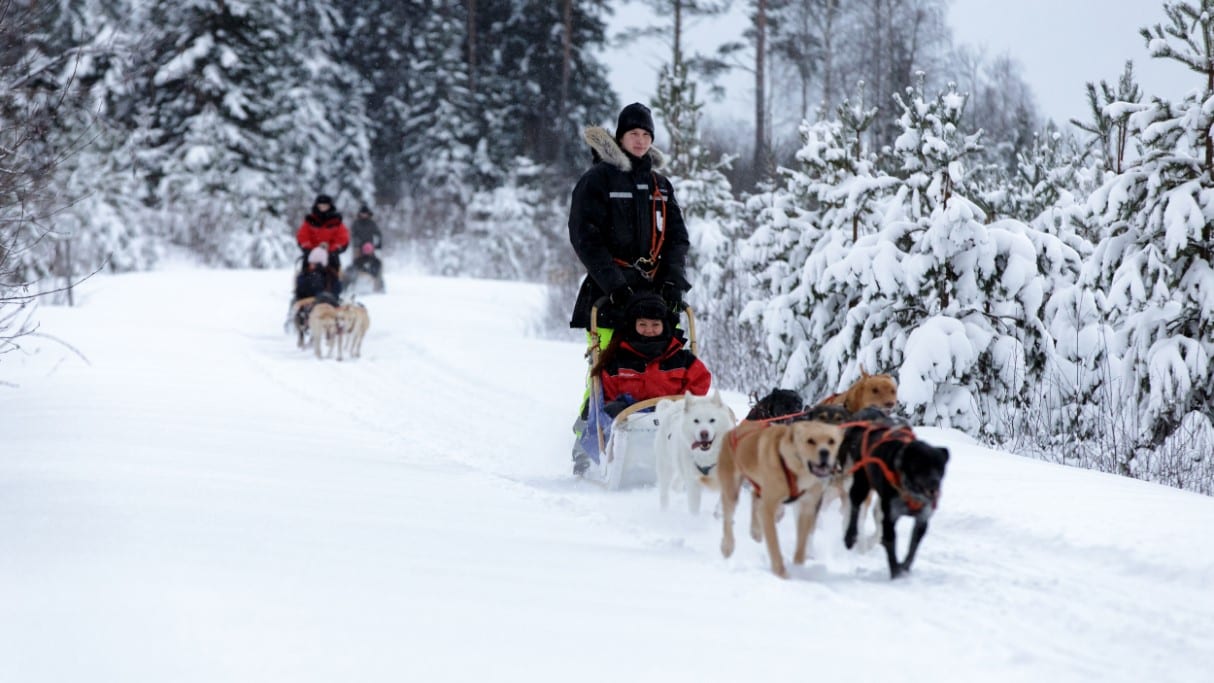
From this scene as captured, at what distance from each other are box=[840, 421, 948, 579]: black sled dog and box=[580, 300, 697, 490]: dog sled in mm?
1473

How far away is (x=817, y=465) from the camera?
3.35 metres

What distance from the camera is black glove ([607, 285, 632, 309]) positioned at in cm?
559

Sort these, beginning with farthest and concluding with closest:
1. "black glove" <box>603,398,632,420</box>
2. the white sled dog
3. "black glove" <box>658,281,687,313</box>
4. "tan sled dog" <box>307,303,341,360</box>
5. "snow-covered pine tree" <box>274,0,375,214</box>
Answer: "snow-covered pine tree" <box>274,0,375,214</box>
"tan sled dog" <box>307,303,341,360</box>
"black glove" <box>658,281,687,313</box>
"black glove" <box>603,398,632,420</box>
the white sled dog

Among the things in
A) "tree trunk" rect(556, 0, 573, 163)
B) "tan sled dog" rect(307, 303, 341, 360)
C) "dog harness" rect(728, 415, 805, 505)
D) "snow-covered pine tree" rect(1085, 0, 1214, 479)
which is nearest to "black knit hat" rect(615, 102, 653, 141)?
"dog harness" rect(728, 415, 805, 505)

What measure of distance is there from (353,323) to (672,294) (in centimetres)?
697

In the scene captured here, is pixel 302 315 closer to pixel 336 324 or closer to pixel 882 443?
pixel 336 324

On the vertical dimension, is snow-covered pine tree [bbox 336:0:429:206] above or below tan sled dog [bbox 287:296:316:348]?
above

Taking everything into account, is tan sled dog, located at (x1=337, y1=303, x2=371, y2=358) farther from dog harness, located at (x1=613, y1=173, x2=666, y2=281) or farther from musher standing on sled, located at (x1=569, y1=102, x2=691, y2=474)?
dog harness, located at (x1=613, y1=173, x2=666, y2=281)

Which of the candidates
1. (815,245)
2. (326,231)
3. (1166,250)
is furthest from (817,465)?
(326,231)

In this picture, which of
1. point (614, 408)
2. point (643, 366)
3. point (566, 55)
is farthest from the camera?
point (566, 55)

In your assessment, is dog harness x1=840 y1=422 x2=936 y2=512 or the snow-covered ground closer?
the snow-covered ground

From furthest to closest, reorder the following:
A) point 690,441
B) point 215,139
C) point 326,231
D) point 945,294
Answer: point 215,139
point 326,231
point 945,294
point 690,441

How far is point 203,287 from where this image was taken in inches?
725

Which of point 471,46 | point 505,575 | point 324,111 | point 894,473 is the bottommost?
point 505,575
